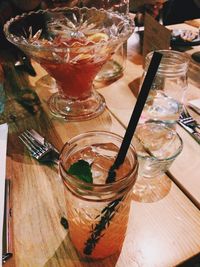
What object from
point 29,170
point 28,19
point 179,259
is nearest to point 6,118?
point 29,170

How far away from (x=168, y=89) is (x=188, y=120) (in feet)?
0.56

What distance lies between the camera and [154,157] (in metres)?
0.63

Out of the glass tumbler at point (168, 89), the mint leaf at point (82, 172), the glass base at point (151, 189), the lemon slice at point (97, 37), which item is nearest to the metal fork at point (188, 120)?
the glass tumbler at point (168, 89)

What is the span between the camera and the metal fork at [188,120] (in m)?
0.84

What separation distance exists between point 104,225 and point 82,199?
2.4 inches

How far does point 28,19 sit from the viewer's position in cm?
105

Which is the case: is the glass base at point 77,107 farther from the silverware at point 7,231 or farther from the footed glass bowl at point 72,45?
the silverware at point 7,231

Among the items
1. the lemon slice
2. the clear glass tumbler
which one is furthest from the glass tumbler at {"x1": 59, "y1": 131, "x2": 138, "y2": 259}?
the lemon slice

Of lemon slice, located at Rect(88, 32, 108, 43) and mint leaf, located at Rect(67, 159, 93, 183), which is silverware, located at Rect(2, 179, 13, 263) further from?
lemon slice, located at Rect(88, 32, 108, 43)

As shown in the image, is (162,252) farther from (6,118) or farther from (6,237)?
(6,118)

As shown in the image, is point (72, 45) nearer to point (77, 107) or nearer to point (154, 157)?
point (77, 107)

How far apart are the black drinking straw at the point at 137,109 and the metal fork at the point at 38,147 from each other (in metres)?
0.27

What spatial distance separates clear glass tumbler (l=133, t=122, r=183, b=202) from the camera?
63cm

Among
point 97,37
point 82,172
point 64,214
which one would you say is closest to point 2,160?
point 64,214
